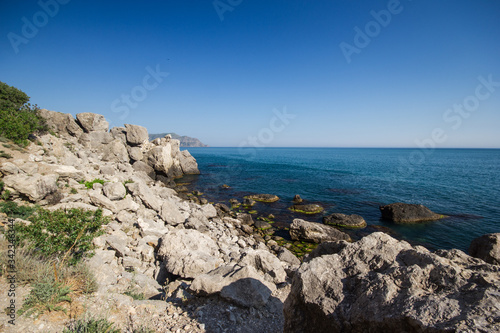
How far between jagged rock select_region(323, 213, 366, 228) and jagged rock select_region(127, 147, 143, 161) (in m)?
37.6

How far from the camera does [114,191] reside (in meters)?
16.2

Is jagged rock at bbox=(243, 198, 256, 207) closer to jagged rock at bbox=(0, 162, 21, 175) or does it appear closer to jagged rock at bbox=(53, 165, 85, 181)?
jagged rock at bbox=(53, 165, 85, 181)

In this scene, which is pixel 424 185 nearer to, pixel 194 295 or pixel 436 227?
pixel 436 227

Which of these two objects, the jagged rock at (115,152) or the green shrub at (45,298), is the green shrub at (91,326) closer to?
the green shrub at (45,298)

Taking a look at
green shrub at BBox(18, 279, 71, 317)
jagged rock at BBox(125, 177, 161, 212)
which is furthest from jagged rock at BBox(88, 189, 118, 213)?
green shrub at BBox(18, 279, 71, 317)

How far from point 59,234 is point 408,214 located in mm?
30079

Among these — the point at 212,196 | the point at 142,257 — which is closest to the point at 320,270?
the point at 142,257

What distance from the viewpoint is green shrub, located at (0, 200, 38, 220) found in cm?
1026

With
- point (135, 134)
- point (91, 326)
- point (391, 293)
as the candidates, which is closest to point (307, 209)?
point (391, 293)

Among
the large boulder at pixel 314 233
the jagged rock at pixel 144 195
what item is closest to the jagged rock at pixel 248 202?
the large boulder at pixel 314 233

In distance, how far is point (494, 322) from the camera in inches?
101

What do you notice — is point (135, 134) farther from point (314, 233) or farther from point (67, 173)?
point (314, 233)

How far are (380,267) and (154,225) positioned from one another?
45.1ft

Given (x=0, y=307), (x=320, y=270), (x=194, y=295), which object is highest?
(x=320, y=270)
